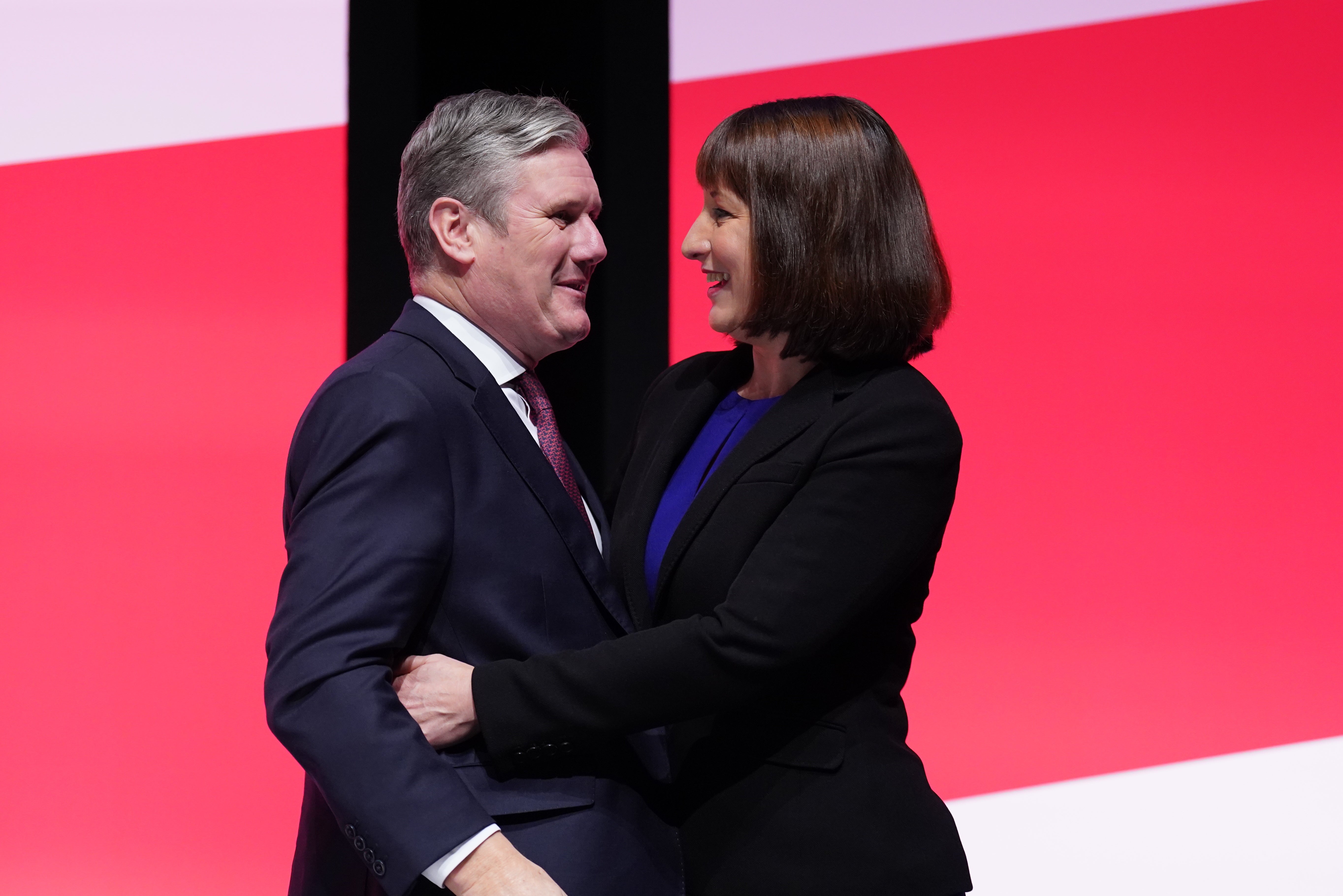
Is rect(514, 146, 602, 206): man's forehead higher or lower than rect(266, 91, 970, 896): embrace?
higher

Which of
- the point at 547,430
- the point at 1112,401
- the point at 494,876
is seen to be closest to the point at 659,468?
the point at 547,430

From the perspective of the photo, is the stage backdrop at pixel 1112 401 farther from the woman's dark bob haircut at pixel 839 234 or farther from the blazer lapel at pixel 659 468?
the woman's dark bob haircut at pixel 839 234

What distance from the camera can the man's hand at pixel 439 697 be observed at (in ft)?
4.36

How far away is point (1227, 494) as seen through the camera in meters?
2.65

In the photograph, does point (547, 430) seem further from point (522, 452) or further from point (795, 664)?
point (795, 664)

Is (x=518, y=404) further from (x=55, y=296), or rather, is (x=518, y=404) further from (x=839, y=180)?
(x=55, y=296)

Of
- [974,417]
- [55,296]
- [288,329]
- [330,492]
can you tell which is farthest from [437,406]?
[974,417]

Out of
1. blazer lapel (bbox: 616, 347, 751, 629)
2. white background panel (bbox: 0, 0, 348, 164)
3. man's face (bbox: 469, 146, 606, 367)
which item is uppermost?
white background panel (bbox: 0, 0, 348, 164)

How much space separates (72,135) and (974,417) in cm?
199

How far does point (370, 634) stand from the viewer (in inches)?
49.4

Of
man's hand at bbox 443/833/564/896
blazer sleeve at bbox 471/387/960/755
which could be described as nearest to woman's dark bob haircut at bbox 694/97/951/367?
blazer sleeve at bbox 471/387/960/755

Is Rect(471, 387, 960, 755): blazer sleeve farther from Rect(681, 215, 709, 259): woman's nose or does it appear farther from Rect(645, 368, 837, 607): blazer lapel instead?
Rect(681, 215, 709, 259): woman's nose

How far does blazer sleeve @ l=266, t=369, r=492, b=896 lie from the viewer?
4.00ft

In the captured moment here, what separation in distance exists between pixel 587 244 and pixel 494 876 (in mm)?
874
